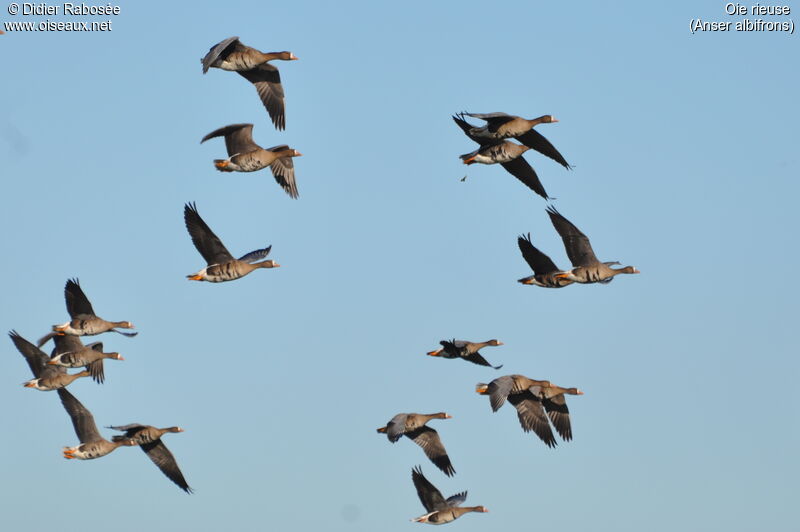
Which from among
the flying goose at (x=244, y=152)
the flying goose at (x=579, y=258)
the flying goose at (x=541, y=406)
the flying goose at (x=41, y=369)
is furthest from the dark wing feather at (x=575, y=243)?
the flying goose at (x=41, y=369)

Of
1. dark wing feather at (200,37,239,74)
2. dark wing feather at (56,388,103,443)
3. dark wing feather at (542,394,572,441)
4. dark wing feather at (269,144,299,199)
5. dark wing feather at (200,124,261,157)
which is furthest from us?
dark wing feather at (542,394,572,441)

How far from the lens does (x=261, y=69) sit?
156 feet

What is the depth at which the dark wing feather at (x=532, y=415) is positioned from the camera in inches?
1950

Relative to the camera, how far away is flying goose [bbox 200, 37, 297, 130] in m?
46.4

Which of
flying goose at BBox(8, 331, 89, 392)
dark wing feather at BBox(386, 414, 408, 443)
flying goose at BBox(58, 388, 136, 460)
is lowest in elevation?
dark wing feather at BBox(386, 414, 408, 443)

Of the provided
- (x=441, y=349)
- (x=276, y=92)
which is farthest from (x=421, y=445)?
(x=276, y=92)

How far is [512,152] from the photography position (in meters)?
46.9

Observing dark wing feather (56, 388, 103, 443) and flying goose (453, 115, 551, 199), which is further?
dark wing feather (56, 388, 103, 443)

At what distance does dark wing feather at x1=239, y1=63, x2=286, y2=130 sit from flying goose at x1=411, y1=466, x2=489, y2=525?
1029 centimetres

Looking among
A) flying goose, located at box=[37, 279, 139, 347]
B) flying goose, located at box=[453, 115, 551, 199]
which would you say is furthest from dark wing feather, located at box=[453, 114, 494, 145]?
flying goose, located at box=[37, 279, 139, 347]

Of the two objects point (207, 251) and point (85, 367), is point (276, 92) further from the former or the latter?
point (85, 367)

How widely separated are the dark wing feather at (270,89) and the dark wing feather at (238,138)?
792 millimetres

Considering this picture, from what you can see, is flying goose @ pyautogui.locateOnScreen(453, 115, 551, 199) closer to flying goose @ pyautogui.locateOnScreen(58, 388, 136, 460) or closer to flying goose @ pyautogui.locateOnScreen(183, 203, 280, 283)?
flying goose @ pyautogui.locateOnScreen(183, 203, 280, 283)

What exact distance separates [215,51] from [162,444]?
11.5 m
